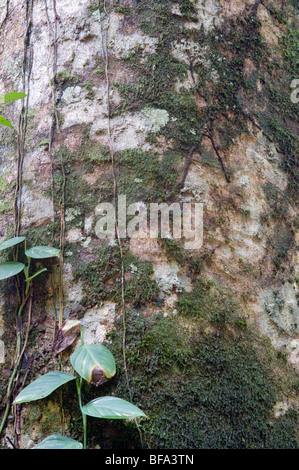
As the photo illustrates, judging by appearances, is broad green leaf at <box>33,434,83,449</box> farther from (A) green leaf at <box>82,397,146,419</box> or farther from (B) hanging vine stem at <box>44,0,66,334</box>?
(B) hanging vine stem at <box>44,0,66,334</box>

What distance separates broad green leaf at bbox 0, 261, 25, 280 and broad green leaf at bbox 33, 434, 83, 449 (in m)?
0.52

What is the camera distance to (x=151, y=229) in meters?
1.25

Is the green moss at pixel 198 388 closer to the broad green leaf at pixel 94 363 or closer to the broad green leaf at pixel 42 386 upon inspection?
the broad green leaf at pixel 94 363

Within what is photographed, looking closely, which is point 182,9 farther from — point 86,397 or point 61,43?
point 86,397

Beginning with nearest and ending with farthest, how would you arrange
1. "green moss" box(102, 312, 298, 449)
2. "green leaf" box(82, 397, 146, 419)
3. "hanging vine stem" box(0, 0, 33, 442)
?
1. "green leaf" box(82, 397, 146, 419)
2. "green moss" box(102, 312, 298, 449)
3. "hanging vine stem" box(0, 0, 33, 442)

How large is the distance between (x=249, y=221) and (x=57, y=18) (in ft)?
3.95

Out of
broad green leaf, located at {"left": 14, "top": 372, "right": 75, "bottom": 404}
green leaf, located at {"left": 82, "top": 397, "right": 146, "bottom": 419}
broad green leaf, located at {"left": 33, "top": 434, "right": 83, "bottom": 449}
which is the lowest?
broad green leaf, located at {"left": 33, "top": 434, "right": 83, "bottom": 449}

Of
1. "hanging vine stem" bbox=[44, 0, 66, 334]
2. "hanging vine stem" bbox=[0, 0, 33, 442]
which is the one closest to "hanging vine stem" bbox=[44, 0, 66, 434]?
"hanging vine stem" bbox=[44, 0, 66, 334]

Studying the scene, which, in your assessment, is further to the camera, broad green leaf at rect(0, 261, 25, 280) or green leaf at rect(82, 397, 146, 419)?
broad green leaf at rect(0, 261, 25, 280)

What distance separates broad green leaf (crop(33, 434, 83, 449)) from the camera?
0.98 metres

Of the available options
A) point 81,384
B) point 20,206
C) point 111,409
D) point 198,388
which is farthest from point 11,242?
point 198,388

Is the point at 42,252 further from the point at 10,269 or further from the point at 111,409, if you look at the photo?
the point at 111,409

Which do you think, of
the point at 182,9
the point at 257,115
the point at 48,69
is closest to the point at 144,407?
the point at 257,115

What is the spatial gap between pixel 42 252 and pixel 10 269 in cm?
13
